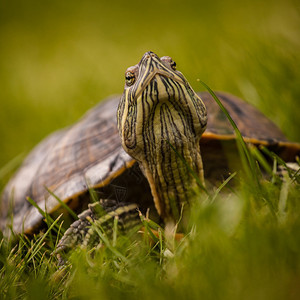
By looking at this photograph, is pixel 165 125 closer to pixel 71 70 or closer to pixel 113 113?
pixel 113 113

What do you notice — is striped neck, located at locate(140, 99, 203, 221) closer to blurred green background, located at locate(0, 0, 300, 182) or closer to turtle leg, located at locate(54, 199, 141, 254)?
turtle leg, located at locate(54, 199, 141, 254)

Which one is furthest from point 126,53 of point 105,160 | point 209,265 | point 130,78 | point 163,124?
point 209,265

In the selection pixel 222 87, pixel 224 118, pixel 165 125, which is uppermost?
pixel 165 125

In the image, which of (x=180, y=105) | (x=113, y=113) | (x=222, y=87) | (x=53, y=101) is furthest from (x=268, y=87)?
(x=53, y=101)

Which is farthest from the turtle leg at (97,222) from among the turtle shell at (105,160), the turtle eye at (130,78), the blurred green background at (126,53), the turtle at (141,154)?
the blurred green background at (126,53)

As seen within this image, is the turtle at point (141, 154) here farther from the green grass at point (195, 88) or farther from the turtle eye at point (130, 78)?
the green grass at point (195, 88)

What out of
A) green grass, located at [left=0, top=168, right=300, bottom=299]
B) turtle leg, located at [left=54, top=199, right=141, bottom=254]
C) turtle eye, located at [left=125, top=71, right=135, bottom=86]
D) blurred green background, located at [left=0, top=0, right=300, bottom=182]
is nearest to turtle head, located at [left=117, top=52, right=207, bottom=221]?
turtle eye, located at [left=125, top=71, right=135, bottom=86]
